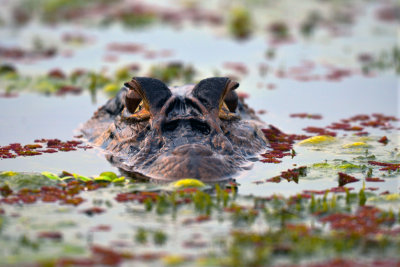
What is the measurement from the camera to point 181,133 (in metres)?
9.00

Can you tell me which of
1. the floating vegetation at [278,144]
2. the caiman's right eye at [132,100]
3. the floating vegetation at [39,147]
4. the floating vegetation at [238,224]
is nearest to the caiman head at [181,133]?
the caiman's right eye at [132,100]

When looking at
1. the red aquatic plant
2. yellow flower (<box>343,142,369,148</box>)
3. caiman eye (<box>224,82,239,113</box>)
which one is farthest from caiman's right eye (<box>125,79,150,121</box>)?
yellow flower (<box>343,142,369,148</box>)

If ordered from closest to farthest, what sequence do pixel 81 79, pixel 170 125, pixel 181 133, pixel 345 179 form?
pixel 345 179 < pixel 181 133 < pixel 170 125 < pixel 81 79

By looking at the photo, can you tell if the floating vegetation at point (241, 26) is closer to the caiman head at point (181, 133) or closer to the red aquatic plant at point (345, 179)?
the caiman head at point (181, 133)

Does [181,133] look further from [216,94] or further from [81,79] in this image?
[81,79]

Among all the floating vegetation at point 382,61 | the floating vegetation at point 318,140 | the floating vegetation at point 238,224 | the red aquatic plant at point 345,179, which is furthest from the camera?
the floating vegetation at point 382,61

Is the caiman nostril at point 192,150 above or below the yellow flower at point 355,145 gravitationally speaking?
below

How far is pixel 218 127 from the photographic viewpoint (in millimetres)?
9258

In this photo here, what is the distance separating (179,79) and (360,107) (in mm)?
4595

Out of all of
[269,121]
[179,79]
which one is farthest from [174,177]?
[179,79]

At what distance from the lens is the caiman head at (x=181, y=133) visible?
8523 millimetres

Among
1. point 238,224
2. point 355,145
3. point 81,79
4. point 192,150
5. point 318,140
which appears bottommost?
point 238,224

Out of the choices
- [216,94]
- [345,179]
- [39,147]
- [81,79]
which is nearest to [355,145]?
[345,179]

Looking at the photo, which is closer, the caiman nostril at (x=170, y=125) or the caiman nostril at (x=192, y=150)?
the caiman nostril at (x=192, y=150)
